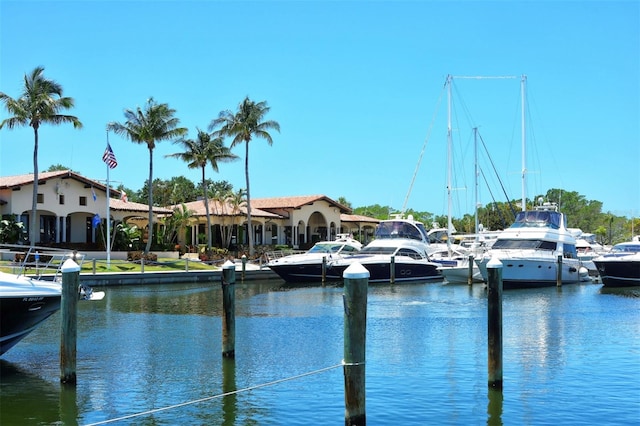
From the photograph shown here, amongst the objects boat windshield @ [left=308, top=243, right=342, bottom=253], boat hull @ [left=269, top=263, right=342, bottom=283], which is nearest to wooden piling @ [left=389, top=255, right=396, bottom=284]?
boat hull @ [left=269, top=263, right=342, bottom=283]

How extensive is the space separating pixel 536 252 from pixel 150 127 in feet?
95.9

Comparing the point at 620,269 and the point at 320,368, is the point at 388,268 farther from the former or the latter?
the point at 320,368

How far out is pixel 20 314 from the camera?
1550 centimetres

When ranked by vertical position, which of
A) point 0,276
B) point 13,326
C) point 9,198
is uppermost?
point 9,198

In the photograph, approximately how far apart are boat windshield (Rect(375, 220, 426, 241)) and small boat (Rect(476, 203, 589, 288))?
748 centimetres

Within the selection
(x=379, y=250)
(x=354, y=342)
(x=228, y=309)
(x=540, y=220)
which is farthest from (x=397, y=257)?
(x=354, y=342)

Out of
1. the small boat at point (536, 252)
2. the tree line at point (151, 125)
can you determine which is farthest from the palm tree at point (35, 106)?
the small boat at point (536, 252)

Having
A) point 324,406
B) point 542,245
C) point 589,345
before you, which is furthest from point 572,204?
point 324,406

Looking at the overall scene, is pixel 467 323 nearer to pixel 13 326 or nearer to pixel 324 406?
pixel 324 406

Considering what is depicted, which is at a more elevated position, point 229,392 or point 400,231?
point 400,231

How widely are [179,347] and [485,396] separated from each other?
28.9 ft

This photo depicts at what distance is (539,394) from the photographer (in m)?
14.0

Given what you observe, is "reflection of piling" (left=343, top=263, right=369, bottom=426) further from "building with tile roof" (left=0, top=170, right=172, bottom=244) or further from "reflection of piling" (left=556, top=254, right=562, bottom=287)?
"building with tile roof" (left=0, top=170, right=172, bottom=244)

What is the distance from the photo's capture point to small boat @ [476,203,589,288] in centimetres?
3788
